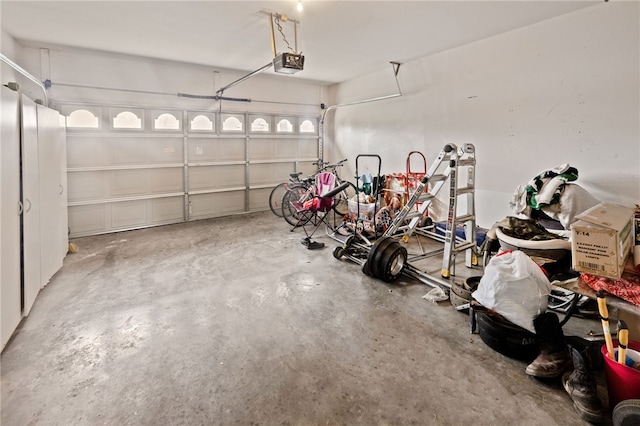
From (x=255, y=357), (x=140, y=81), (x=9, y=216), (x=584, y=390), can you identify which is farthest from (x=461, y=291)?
(x=140, y=81)

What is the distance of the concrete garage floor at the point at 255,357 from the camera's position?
1.69 m

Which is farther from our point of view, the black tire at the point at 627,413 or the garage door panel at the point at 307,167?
the garage door panel at the point at 307,167

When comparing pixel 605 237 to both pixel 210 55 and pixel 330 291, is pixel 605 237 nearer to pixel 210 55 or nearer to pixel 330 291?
pixel 330 291

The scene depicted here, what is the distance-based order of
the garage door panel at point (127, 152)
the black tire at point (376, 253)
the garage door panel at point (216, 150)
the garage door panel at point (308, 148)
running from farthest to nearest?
the garage door panel at point (308, 148) → the garage door panel at point (216, 150) → the garage door panel at point (127, 152) → the black tire at point (376, 253)

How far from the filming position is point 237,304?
2.85m

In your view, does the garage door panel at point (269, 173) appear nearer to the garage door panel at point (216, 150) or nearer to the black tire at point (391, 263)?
the garage door panel at point (216, 150)

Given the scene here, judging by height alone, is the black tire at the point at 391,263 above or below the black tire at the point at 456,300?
above

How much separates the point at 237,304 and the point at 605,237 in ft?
8.49

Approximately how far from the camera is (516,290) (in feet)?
6.49

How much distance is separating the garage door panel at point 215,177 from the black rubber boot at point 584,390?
5619mm

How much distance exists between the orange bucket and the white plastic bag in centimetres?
38

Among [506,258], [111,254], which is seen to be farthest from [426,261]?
[111,254]

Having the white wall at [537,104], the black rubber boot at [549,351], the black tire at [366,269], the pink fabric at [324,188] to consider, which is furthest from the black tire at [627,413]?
the pink fabric at [324,188]

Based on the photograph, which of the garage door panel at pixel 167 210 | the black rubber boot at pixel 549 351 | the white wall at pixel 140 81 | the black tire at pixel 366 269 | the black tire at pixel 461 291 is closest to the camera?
the black rubber boot at pixel 549 351
